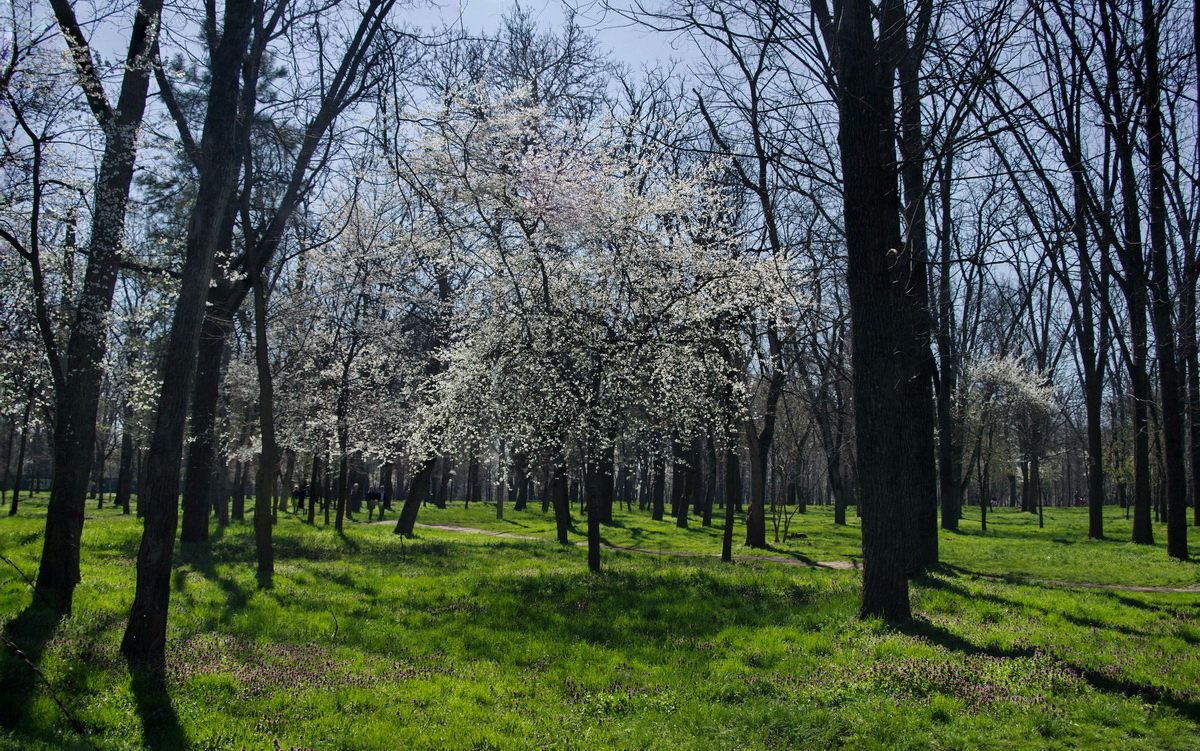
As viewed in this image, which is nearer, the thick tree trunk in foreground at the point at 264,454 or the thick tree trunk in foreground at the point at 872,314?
the thick tree trunk in foreground at the point at 872,314

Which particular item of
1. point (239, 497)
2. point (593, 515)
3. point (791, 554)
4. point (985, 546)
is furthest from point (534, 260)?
point (239, 497)

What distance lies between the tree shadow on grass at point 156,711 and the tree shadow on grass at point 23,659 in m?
0.40

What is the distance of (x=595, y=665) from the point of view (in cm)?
640

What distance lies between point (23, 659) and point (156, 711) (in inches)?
45.1

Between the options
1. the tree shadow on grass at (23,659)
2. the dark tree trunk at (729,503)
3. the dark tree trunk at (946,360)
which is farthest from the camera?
the dark tree trunk at (946,360)

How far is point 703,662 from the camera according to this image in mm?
6527

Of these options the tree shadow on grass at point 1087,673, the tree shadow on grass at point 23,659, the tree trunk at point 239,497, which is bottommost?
the tree trunk at point 239,497

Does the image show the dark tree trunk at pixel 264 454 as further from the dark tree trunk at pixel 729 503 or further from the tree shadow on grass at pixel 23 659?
the dark tree trunk at pixel 729 503

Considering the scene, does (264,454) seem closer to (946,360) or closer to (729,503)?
(729,503)

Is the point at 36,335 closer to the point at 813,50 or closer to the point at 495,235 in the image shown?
the point at 495,235

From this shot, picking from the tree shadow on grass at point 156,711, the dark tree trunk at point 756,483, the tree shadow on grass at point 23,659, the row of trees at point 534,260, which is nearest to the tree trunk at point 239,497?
the row of trees at point 534,260

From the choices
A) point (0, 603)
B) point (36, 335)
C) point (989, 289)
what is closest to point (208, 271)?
point (0, 603)

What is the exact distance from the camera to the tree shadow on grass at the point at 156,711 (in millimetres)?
4449

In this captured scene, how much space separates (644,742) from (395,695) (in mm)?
1983
